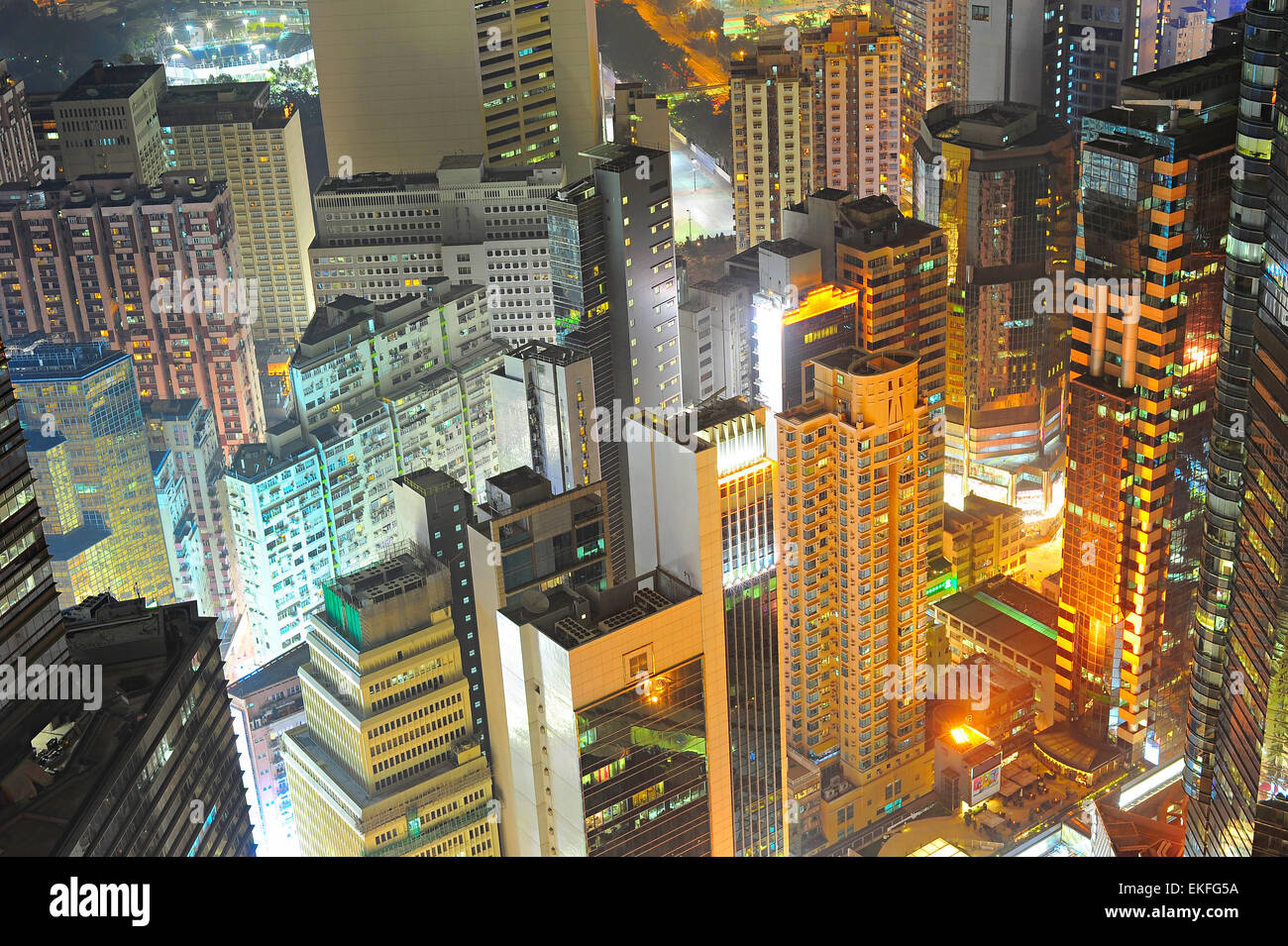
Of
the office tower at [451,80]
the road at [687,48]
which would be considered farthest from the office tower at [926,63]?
the office tower at [451,80]

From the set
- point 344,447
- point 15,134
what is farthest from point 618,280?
point 15,134

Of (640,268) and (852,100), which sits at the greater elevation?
(852,100)

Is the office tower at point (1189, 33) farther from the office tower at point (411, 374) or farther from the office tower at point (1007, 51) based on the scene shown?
the office tower at point (411, 374)

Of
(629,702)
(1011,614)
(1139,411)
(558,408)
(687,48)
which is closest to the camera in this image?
(629,702)

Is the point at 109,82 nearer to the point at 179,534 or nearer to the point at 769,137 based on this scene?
the point at 179,534

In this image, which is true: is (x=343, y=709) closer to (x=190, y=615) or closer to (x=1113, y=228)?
(x=190, y=615)

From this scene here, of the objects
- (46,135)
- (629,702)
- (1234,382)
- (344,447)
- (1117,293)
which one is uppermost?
(46,135)
